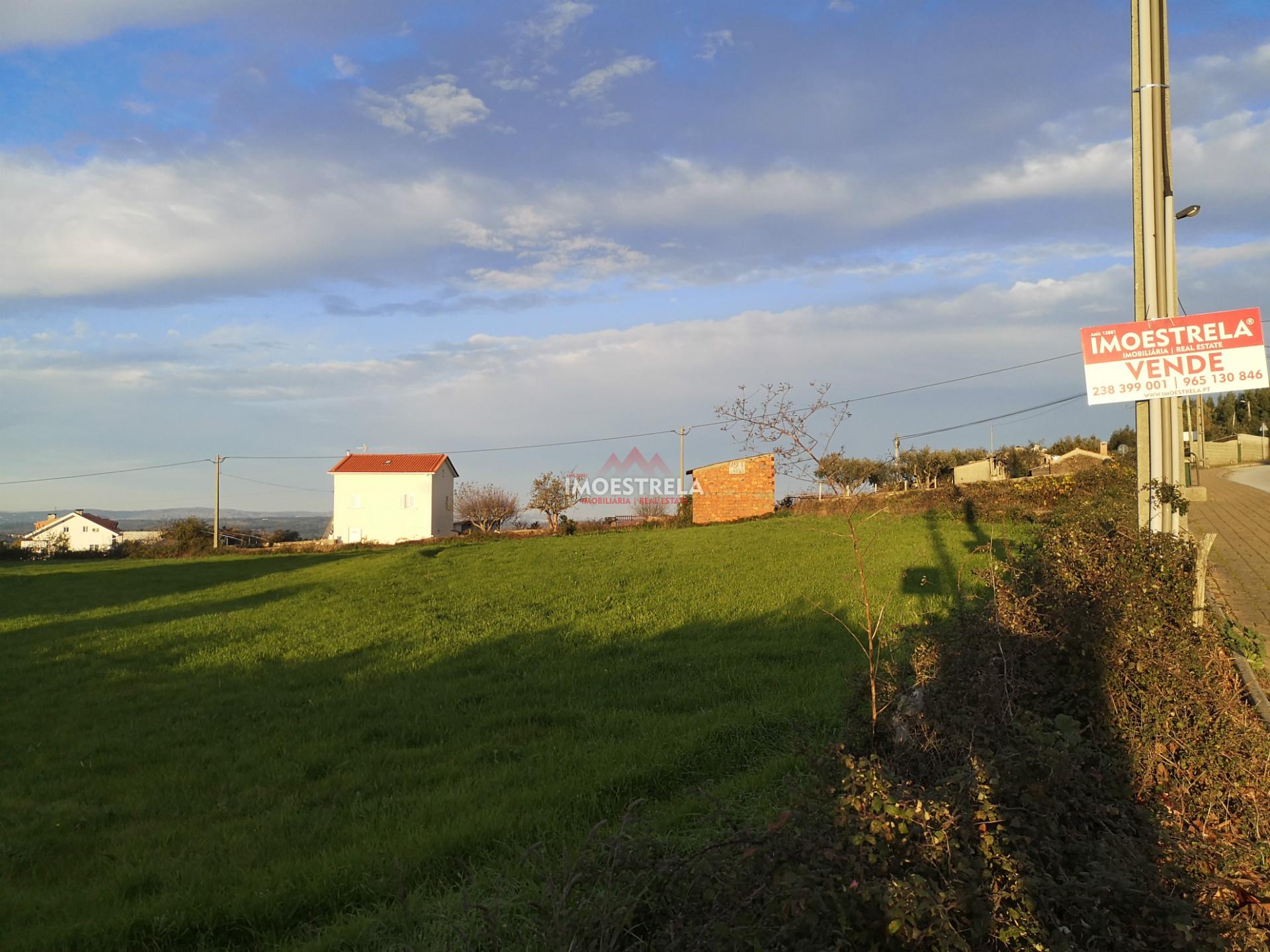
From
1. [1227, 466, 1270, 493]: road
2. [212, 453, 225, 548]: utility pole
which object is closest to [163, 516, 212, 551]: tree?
[212, 453, 225, 548]: utility pole

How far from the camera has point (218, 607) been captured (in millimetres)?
16859

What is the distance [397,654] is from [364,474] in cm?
4199

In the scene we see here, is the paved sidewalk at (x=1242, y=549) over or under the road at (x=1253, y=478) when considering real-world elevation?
under

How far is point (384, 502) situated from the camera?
1976 inches

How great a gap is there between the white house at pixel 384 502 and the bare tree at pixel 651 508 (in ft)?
43.1

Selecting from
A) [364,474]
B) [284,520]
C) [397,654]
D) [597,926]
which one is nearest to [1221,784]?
[597,926]

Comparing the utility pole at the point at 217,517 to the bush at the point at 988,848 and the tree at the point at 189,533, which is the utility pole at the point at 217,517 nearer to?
the tree at the point at 189,533

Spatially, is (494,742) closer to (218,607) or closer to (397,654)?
(397,654)

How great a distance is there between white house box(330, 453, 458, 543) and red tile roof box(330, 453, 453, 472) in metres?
0.08

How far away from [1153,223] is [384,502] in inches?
1877

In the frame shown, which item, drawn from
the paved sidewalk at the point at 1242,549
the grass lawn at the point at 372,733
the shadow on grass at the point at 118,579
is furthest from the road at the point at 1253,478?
the shadow on grass at the point at 118,579

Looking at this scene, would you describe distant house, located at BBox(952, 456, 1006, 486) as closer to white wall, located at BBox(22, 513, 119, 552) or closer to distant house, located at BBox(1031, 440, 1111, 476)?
distant house, located at BBox(1031, 440, 1111, 476)

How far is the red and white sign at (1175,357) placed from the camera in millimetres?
5742

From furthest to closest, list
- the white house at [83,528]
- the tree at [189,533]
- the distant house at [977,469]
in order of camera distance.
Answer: the white house at [83,528] < the tree at [189,533] < the distant house at [977,469]
